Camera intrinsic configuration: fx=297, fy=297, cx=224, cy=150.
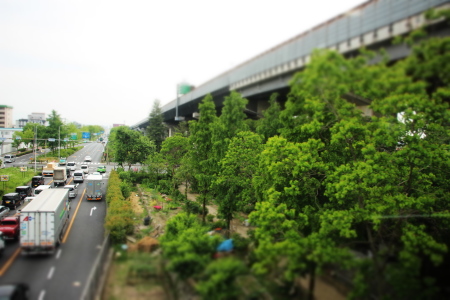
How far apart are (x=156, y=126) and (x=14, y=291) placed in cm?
4641

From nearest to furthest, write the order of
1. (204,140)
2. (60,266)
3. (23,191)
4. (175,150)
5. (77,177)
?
(60,266) → (204,140) → (23,191) → (175,150) → (77,177)

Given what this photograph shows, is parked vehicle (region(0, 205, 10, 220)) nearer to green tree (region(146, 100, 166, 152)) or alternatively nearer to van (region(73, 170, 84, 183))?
van (region(73, 170, 84, 183))

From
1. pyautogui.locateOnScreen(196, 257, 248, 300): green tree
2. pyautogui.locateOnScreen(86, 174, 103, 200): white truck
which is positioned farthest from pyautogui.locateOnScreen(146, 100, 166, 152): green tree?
pyautogui.locateOnScreen(196, 257, 248, 300): green tree

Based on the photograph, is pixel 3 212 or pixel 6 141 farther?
pixel 6 141

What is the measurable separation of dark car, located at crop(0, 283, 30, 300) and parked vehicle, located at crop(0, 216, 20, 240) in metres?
7.85

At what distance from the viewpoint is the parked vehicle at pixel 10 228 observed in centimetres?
1615

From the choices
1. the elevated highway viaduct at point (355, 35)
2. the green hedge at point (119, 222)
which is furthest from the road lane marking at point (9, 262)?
the elevated highway viaduct at point (355, 35)

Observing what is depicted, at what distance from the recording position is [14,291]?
30.1 feet

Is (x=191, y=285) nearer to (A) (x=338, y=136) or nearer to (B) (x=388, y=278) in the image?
(B) (x=388, y=278)

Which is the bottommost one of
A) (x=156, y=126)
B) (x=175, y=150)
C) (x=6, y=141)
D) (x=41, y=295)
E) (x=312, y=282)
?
(x=41, y=295)

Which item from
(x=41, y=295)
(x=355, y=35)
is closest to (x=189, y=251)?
(x=41, y=295)

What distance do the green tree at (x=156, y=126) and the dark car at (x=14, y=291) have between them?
44466mm

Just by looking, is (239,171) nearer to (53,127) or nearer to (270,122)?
(270,122)

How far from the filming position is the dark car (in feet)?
28.9
